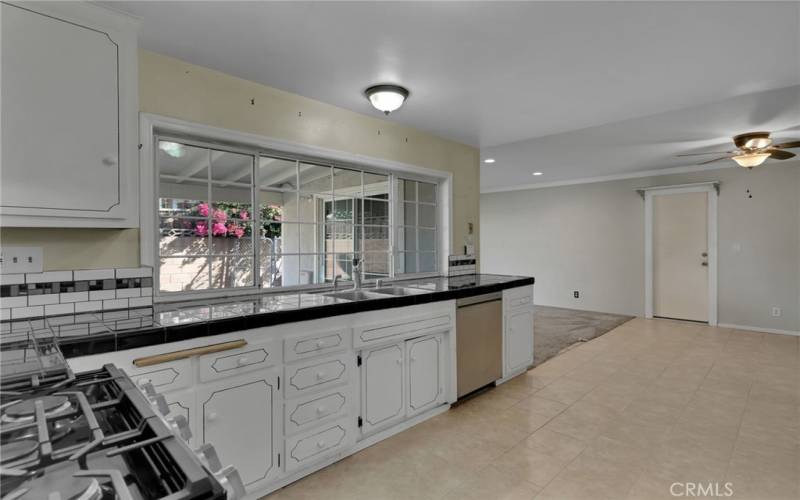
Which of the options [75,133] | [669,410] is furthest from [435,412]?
[75,133]

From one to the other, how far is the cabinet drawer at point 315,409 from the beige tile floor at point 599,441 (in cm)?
30

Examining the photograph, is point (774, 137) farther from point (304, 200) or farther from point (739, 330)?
point (304, 200)

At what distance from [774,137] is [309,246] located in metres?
4.85

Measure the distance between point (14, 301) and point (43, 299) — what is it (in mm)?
93

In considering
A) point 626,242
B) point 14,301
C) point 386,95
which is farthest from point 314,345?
point 626,242

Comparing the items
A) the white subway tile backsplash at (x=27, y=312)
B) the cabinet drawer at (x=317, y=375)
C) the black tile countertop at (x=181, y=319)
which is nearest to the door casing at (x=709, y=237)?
the black tile countertop at (x=181, y=319)

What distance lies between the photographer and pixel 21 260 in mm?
1718

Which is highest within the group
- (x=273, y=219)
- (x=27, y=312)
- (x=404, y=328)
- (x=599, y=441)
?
(x=273, y=219)

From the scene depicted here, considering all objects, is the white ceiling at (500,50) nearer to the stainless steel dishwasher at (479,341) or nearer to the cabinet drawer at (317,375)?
the stainless steel dishwasher at (479,341)

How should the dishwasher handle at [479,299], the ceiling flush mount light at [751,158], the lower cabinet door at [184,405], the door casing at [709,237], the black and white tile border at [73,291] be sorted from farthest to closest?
the door casing at [709,237] < the ceiling flush mount light at [751,158] < the dishwasher handle at [479,299] < the black and white tile border at [73,291] < the lower cabinet door at [184,405]

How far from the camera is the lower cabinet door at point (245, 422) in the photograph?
1.70m

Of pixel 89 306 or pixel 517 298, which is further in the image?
pixel 517 298

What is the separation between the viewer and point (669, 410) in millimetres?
2893

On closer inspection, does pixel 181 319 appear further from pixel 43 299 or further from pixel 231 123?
pixel 231 123
